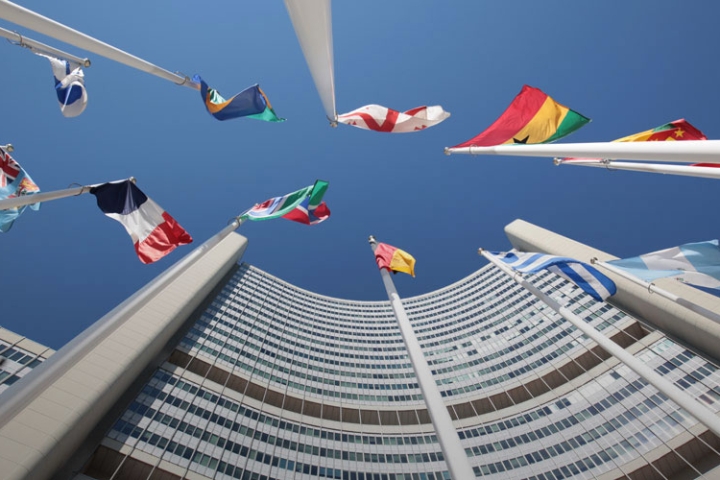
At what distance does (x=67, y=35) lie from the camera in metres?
8.27

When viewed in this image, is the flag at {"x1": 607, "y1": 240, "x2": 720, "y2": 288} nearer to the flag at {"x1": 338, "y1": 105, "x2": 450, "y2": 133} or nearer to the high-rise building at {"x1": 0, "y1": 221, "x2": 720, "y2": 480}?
the flag at {"x1": 338, "y1": 105, "x2": 450, "y2": 133}

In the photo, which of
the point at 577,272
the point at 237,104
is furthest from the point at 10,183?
the point at 577,272

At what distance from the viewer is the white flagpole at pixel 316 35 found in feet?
19.3

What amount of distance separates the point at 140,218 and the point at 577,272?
A: 17.2 meters

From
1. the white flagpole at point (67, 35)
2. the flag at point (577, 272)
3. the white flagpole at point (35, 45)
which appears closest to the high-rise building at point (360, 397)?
the white flagpole at point (35, 45)

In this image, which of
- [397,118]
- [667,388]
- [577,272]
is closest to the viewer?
[667,388]

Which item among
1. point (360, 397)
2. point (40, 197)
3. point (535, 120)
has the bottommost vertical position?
point (40, 197)

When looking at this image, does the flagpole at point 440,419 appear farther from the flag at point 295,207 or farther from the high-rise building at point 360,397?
the high-rise building at point 360,397

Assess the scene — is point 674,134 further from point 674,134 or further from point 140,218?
point 140,218

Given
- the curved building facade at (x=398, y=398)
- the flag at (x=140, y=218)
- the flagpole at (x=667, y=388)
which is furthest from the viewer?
the curved building facade at (x=398, y=398)

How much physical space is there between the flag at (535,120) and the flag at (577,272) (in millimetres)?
5167

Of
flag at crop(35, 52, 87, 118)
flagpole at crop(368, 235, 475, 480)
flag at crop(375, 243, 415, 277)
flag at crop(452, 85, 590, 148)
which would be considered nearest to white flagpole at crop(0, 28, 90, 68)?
flag at crop(35, 52, 87, 118)

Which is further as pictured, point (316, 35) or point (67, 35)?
point (67, 35)

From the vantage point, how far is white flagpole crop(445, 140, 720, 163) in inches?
227
